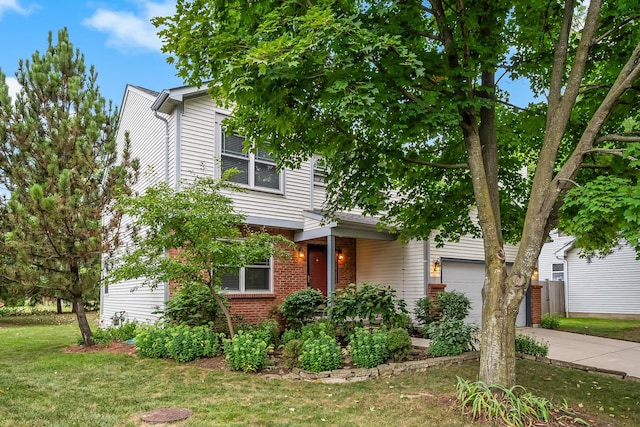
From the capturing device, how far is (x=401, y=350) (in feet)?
26.2

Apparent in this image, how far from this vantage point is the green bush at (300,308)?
10.7 m

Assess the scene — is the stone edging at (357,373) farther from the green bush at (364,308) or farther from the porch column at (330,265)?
the porch column at (330,265)

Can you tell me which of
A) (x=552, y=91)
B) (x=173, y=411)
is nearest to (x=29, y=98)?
(x=173, y=411)

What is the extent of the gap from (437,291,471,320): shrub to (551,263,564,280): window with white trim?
1225 cm

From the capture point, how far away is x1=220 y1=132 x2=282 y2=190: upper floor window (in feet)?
36.9

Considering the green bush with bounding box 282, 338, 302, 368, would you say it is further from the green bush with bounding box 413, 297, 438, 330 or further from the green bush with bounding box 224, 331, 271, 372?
the green bush with bounding box 413, 297, 438, 330

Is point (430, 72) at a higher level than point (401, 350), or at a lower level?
higher

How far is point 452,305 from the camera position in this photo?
11.8 metres

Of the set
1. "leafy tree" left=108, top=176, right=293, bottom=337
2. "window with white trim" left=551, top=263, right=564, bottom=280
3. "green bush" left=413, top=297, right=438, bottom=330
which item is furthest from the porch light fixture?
"window with white trim" left=551, top=263, right=564, bottom=280

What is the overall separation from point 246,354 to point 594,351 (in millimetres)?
7722

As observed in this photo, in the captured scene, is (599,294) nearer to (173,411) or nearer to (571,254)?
(571,254)

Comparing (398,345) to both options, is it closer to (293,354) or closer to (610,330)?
(293,354)

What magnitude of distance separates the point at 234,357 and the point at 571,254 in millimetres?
18570

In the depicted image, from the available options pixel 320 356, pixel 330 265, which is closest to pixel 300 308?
pixel 330 265
